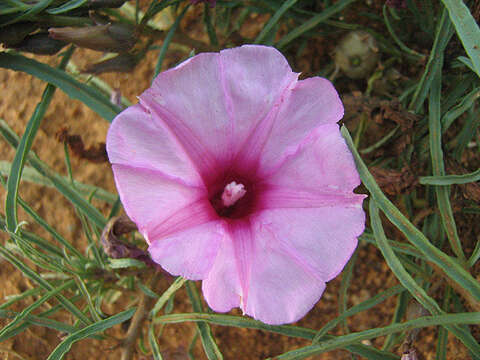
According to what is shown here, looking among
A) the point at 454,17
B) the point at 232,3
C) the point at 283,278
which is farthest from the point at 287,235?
the point at 232,3

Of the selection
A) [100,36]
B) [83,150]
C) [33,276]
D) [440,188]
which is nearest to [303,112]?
[440,188]

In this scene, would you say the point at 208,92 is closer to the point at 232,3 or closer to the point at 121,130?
the point at 121,130

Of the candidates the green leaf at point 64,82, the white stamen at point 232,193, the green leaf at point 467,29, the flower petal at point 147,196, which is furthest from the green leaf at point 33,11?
the green leaf at point 467,29

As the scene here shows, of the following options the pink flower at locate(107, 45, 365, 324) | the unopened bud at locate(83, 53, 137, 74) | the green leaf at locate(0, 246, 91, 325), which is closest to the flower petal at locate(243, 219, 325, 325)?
the pink flower at locate(107, 45, 365, 324)

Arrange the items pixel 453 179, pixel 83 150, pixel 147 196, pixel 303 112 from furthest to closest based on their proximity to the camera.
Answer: pixel 83 150 → pixel 453 179 → pixel 303 112 → pixel 147 196

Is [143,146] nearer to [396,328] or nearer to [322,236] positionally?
[322,236]

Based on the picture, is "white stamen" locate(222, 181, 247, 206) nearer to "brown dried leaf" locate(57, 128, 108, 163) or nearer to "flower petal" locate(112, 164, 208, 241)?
"flower petal" locate(112, 164, 208, 241)
